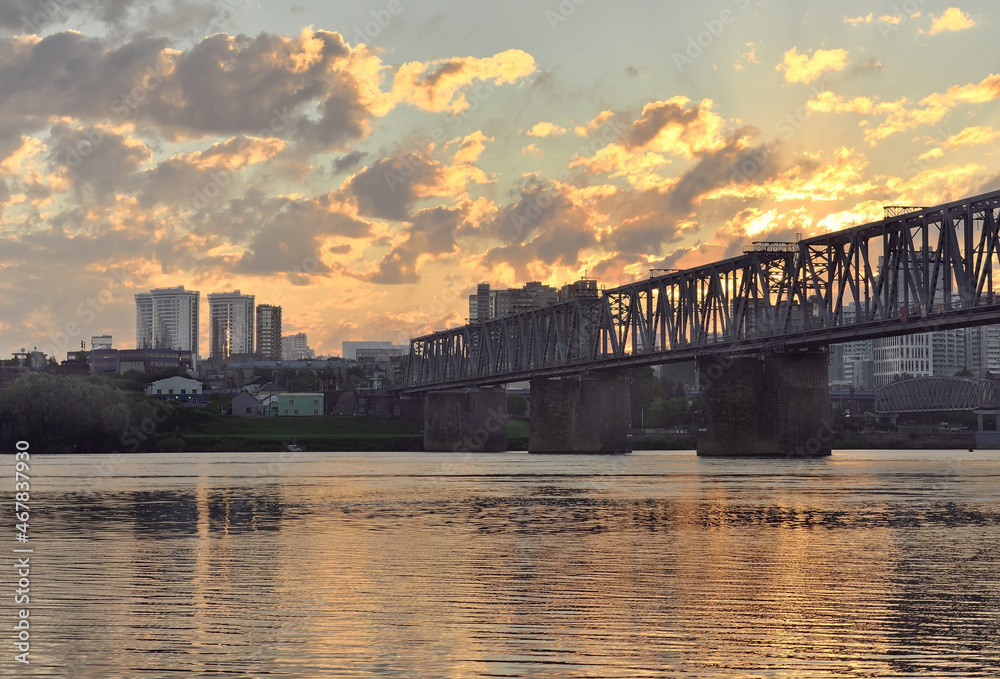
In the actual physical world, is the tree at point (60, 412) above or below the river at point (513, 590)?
above

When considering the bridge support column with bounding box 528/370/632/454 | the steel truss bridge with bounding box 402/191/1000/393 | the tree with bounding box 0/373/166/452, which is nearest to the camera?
the steel truss bridge with bounding box 402/191/1000/393

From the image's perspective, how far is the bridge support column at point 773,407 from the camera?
409 feet

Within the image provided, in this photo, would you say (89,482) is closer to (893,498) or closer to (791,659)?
(893,498)

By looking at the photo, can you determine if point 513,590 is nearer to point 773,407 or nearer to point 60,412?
point 773,407

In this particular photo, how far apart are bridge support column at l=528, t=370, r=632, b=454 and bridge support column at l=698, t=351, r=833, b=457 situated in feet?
110

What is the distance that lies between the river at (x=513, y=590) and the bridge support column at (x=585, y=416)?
350 ft

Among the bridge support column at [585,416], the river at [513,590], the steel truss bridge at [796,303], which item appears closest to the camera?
the river at [513,590]

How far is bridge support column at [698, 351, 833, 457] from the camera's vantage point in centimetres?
12456

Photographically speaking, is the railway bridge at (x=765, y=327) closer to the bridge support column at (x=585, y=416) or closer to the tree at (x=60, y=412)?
the bridge support column at (x=585, y=416)

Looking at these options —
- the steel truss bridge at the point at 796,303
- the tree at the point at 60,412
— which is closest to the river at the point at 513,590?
the steel truss bridge at the point at 796,303

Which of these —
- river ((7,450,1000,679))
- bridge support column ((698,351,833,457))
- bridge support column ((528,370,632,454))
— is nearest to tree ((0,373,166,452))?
bridge support column ((528,370,632,454))

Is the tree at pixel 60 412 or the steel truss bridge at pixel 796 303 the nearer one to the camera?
the steel truss bridge at pixel 796 303

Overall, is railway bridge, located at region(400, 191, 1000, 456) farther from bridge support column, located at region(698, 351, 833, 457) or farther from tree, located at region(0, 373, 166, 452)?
tree, located at region(0, 373, 166, 452)

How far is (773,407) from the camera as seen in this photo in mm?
126125
